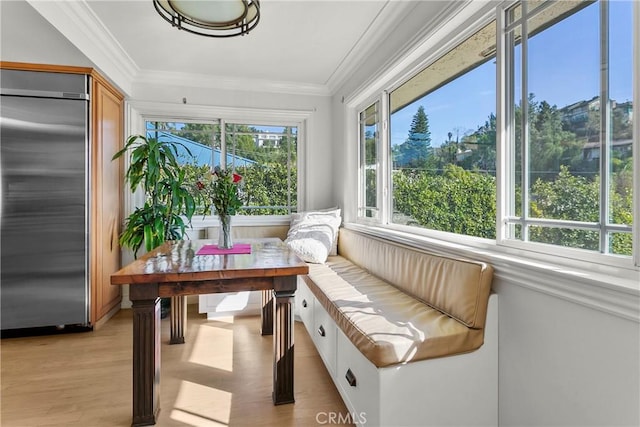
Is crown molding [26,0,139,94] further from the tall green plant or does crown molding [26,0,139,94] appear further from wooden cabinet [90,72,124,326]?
the tall green plant

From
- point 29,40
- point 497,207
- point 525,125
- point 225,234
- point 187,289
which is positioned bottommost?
point 187,289

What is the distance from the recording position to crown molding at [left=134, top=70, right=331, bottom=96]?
12.0ft

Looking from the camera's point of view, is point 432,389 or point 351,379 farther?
point 351,379

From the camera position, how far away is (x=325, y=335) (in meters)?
2.19

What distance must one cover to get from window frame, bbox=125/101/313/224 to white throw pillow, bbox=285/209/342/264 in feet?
1.56

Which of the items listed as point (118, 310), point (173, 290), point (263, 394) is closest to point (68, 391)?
point (173, 290)

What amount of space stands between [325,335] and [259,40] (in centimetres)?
250

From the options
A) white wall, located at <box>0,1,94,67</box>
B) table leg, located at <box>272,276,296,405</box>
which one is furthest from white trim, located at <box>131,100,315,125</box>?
table leg, located at <box>272,276,296,405</box>

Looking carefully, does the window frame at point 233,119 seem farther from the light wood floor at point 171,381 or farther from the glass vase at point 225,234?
the glass vase at point 225,234

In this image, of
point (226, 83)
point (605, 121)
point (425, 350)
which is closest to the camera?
point (605, 121)

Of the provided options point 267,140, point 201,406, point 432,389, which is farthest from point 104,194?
point 432,389

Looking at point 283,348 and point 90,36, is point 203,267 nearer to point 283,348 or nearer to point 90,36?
point 283,348

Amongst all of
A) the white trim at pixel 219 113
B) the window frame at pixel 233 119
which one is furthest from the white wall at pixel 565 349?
the white trim at pixel 219 113

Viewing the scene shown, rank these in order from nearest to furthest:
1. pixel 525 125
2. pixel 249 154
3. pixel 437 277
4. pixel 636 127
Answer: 1. pixel 636 127
2. pixel 525 125
3. pixel 437 277
4. pixel 249 154
